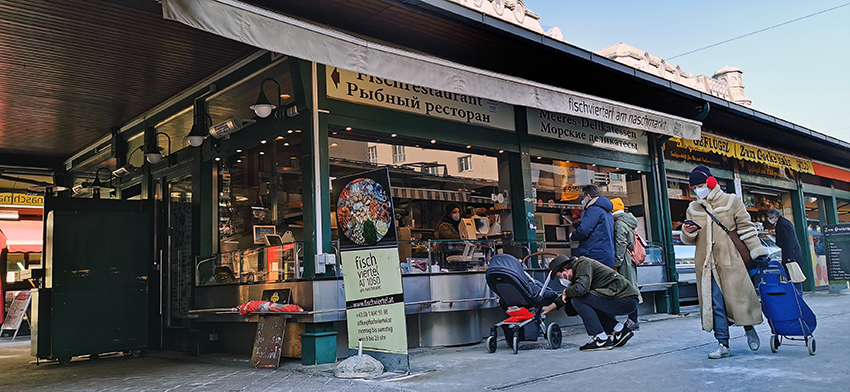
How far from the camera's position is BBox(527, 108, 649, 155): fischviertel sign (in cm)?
1001

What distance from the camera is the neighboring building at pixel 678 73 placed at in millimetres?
16141

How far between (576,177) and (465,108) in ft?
10.5

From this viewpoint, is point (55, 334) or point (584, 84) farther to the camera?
point (584, 84)

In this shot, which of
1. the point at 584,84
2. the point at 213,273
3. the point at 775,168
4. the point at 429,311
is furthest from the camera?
the point at 775,168

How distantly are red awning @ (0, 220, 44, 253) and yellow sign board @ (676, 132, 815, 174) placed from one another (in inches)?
610

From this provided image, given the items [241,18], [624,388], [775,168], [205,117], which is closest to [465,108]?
[205,117]

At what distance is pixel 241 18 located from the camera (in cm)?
528

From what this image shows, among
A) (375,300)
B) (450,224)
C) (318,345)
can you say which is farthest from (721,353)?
(450,224)

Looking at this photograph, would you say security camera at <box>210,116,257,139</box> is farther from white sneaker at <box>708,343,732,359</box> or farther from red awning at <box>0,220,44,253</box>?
red awning at <box>0,220,44,253</box>

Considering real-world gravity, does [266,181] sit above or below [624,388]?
above

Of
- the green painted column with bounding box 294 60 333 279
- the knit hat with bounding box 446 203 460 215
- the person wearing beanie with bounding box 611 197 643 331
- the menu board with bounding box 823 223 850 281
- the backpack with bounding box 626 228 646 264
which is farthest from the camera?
the menu board with bounding box 823 223 850 281

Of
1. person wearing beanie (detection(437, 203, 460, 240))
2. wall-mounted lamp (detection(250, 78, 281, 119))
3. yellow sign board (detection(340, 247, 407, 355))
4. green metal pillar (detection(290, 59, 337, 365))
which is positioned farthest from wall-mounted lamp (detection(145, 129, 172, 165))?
yellow sign board (detection(340, 247, 407, 355))

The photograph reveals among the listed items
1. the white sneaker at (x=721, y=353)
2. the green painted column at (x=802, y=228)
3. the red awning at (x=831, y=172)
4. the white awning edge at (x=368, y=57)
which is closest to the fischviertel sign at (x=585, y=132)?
the white awning edge at (x=368, y=57)

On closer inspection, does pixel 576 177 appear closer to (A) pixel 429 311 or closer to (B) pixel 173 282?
(A) pixel 429 311
